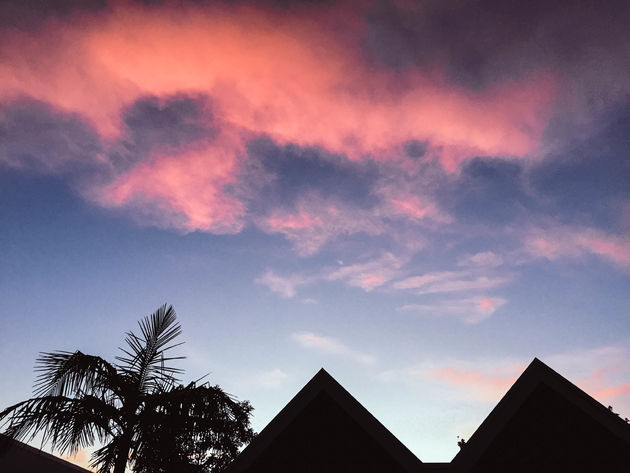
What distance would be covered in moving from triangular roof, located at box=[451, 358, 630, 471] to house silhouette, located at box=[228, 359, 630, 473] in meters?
0.02

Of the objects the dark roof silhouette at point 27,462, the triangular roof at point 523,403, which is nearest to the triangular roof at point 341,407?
the triangular roof at point 523,403

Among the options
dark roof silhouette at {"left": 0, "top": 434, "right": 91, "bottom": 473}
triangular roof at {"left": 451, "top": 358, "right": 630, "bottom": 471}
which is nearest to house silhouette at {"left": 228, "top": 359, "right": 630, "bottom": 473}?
triangular roof at {"left": 451, "top": 358, "right": 630, "bottom": 471}

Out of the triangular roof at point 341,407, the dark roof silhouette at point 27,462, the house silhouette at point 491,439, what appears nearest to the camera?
the house silhouette at point 491,439

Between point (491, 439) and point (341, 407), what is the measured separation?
3.88 meters

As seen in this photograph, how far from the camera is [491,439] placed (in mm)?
9984

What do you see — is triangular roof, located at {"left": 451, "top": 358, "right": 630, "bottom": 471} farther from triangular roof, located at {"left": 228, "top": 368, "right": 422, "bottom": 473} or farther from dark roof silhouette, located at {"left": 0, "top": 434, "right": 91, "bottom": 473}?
dark roof silhouette, located at {"left": 0, "top": 434, "right": 91, "bottom": 473}

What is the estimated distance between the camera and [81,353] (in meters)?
7.43

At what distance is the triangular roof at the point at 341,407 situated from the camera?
388 inches

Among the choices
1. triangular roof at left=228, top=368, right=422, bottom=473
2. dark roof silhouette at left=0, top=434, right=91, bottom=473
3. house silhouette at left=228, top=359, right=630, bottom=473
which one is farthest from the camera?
dark roof silhouette at left=0, top=434, right=91, bottom=473

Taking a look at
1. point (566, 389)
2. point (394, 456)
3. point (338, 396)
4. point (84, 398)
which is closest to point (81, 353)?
point (84, 398)

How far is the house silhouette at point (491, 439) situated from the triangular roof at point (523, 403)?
0.07 ft

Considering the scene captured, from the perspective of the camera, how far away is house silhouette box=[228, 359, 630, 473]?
9719mm

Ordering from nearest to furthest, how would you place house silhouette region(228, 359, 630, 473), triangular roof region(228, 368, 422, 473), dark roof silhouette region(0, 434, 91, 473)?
house silhouette region(228, 359, 630, 473) < triangular roof region(228, 368, 422, 473) < dark roof silhouette region(0, 434, 91, 473)

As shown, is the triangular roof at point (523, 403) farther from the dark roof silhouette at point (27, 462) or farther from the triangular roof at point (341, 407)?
the dark roof silhouette at point (27, 462)
